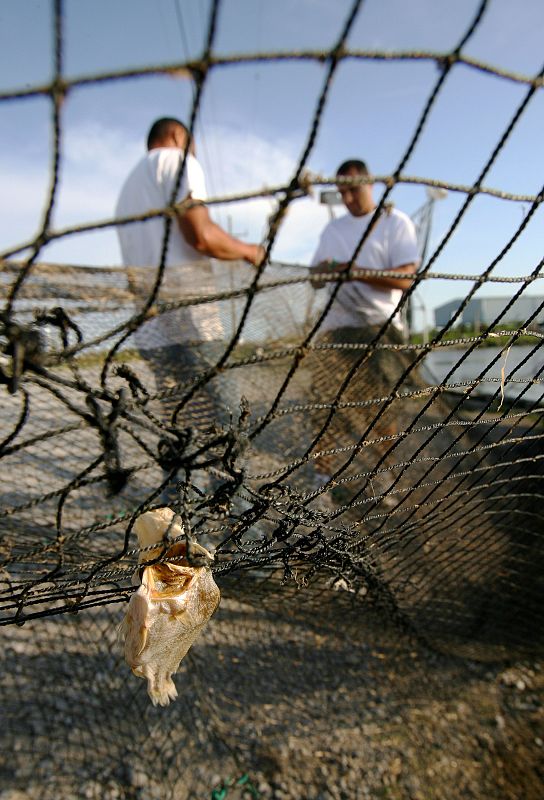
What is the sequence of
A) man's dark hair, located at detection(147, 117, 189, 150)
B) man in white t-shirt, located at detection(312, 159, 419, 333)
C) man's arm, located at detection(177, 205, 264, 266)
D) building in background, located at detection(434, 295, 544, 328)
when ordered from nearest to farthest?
building in background, located at detection(434, 295, 544, 328)
man's arm, located at detection(177, 205, 264, 266)
man's dark hair, located at detection(147, 117, 189, 150)
man in white t-shirt, located at detection(312, 159, 419, 333)

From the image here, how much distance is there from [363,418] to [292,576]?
1.63 m

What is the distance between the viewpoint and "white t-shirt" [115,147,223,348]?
2131mm

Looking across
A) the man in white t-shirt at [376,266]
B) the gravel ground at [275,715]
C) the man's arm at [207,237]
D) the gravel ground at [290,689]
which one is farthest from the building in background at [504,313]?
the gravel ground at [275,715]

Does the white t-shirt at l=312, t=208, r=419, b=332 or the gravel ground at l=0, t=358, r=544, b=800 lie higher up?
the white t-shirt at l=312, t=208, r=419, b=332

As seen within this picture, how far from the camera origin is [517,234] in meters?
1.10

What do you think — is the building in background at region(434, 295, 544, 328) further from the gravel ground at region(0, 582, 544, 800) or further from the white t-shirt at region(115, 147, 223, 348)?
the gravel ground at region(0, 582, 544, 800)

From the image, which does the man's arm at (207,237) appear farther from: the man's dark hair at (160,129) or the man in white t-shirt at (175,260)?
the man's dark hair at (160,129)

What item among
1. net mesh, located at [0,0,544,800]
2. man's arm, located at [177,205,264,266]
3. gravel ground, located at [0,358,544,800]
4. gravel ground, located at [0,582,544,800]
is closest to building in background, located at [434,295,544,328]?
net mesh, located at [0,0,544,800]

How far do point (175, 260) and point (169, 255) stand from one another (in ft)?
0.10

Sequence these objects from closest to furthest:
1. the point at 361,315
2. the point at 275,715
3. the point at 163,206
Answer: the point at 163,206
the point at 275,715
the point at 361,315

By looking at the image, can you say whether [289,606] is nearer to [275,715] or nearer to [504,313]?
[275,715]

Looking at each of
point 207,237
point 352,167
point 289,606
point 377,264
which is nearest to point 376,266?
point 377,264

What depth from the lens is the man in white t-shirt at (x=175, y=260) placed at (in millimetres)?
2135

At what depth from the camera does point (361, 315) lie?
2.92 metres
